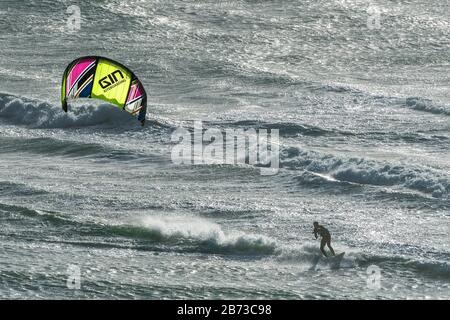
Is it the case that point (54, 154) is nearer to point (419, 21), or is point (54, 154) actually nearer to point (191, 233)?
point (191, 233)

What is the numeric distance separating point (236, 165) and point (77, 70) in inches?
278

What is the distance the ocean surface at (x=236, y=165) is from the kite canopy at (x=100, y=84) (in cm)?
282

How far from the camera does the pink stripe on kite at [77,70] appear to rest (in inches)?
1046

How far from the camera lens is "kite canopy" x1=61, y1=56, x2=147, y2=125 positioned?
26.5 meters

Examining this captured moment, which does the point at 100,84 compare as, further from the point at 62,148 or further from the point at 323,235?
the point at 62,148

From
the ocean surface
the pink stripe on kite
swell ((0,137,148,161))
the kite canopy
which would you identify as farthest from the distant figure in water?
swell ((0,137,148,161))

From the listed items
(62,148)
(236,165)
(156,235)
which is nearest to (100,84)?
(156,235)

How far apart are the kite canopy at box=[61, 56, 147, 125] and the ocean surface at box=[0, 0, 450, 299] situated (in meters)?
2.82

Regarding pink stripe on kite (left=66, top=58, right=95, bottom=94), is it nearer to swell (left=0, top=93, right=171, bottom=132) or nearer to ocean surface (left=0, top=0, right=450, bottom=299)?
ocean surface (left=0, top=0, right=450, bottom=299)

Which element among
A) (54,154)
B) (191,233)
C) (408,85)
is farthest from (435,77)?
(191,233)

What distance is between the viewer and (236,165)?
32.5m

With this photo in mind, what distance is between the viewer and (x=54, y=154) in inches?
1351

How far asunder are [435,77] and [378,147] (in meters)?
9.69
